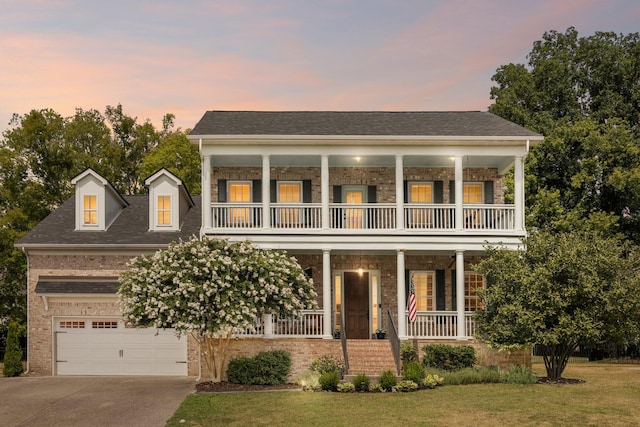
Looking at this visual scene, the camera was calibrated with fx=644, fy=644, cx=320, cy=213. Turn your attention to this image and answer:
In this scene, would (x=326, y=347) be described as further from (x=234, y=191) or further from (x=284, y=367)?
(x=234, y=191)

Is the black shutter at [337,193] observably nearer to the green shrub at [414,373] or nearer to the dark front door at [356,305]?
the dark front door at [356,305]

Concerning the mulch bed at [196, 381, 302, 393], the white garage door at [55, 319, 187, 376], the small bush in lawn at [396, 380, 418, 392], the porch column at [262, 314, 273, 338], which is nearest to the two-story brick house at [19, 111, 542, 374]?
the porch column at [262, 314, 273, 338]

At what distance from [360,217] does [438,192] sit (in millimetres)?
3304

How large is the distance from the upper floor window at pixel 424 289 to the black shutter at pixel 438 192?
2648mm

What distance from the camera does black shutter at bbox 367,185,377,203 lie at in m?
23.2

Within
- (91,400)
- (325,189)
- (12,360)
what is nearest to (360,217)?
(325,189)

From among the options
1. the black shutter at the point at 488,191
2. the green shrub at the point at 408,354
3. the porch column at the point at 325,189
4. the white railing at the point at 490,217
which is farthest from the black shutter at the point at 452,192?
the green shrub at the point at 408,354

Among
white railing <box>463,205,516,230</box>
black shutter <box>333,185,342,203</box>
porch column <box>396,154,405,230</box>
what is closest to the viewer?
porch column <box>396,154,405,230</box>

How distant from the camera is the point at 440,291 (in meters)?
23.1

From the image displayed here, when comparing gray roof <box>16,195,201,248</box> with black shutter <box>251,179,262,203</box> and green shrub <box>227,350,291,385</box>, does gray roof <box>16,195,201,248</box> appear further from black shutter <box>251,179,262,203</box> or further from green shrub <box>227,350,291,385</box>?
green shrub <box>227,350,291,385</box>

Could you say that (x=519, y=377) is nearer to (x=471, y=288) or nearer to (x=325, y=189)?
(x=471, y=288)

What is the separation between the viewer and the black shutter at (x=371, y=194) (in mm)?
23234

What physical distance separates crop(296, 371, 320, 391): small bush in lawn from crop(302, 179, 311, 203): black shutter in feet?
21.7

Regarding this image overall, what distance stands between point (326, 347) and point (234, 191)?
6784mm
